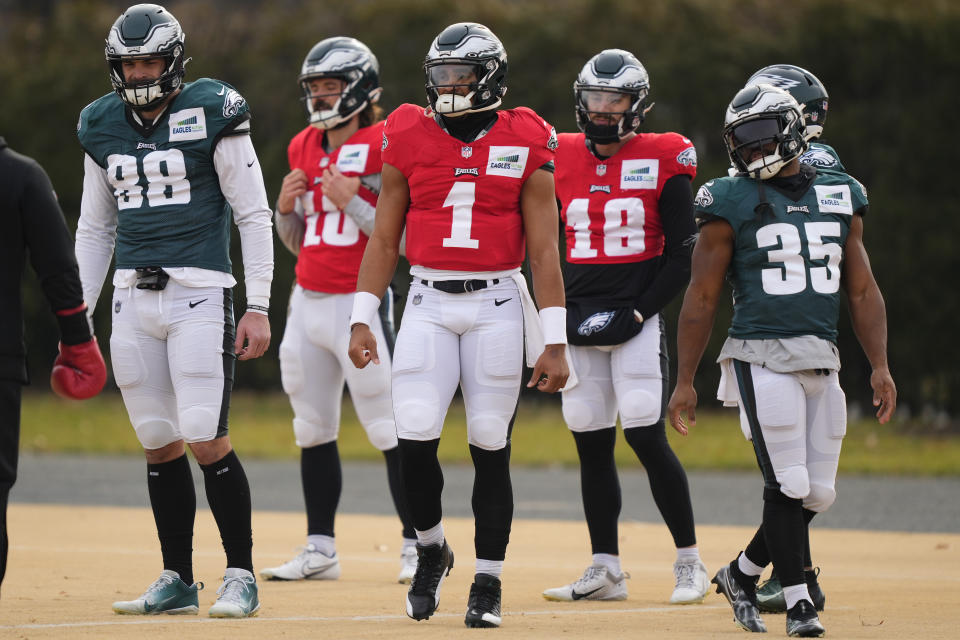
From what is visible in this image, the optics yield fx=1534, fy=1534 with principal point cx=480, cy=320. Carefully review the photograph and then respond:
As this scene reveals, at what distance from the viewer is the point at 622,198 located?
7352mm

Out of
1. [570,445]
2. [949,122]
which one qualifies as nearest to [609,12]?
[949,122]

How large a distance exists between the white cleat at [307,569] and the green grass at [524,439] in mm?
7424

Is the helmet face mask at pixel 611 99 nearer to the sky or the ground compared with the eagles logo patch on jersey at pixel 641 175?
nearer to the sky

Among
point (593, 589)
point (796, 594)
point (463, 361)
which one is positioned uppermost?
point (463, 361)

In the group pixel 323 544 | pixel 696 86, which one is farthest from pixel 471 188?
pixel 696 86

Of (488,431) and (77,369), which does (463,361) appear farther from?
(77,369)

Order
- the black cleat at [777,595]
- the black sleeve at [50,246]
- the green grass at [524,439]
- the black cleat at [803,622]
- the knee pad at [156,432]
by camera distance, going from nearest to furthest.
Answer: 1. the black sleeve at [50,246]
2. the black cleat at [803,622]
3. the knee pad at [156,432]
4. the black cleat at [777,595]
5. the green grass at [524,439]

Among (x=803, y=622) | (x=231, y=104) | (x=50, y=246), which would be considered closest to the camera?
(x=50, y=246)

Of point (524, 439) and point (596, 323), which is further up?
point (596, 323)

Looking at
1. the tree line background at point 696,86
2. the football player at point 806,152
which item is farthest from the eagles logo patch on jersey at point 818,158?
the tree line background at point 696,86

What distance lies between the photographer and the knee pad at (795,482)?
6.06 m

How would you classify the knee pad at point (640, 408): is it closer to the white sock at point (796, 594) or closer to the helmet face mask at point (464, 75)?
the white sock at point (796, 594)

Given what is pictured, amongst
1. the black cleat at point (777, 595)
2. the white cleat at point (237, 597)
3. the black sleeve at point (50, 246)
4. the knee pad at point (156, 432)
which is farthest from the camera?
the black cleat at point (777, 595)

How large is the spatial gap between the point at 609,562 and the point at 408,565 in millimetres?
1149
